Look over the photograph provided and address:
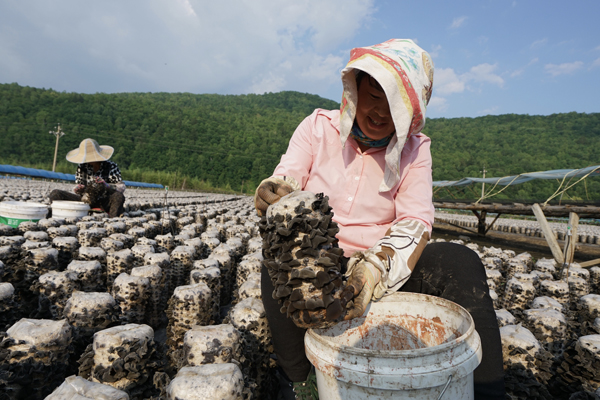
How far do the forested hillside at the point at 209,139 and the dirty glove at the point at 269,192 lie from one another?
118 feet

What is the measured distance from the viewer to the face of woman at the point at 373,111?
1.36 metres

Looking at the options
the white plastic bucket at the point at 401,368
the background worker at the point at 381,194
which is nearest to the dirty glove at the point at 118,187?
the background worker at the point at 381,194

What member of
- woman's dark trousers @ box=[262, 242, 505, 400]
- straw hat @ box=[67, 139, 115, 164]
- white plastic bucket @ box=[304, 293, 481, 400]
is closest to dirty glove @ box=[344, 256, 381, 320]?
white plastic bucket @ box=[304, 293, 481, 400]

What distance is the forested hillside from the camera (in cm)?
3888

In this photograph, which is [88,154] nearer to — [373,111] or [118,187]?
[118,187]

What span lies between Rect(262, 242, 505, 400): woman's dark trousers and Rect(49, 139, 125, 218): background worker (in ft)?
15.9

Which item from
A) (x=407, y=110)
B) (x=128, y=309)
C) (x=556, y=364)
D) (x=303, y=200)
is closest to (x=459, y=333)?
(x=303, y=200)

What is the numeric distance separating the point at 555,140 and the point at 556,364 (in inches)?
2267

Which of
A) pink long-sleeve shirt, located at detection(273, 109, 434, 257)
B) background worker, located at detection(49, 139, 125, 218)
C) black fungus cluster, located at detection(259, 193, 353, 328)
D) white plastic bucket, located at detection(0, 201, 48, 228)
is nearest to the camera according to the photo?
black fungus cluster, located at detection(259, 193, 353, 328)

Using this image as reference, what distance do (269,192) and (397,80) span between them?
0.66 meters

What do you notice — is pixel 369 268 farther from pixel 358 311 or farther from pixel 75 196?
pixel 75 196

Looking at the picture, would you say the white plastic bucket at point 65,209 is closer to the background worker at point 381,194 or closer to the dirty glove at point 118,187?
the dirty glove at point 118,187

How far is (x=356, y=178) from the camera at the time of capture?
1.69 m

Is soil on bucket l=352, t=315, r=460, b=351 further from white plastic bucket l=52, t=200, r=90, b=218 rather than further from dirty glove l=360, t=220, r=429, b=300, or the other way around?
white plastic bucket l=52, t=200, r=90, b=218
